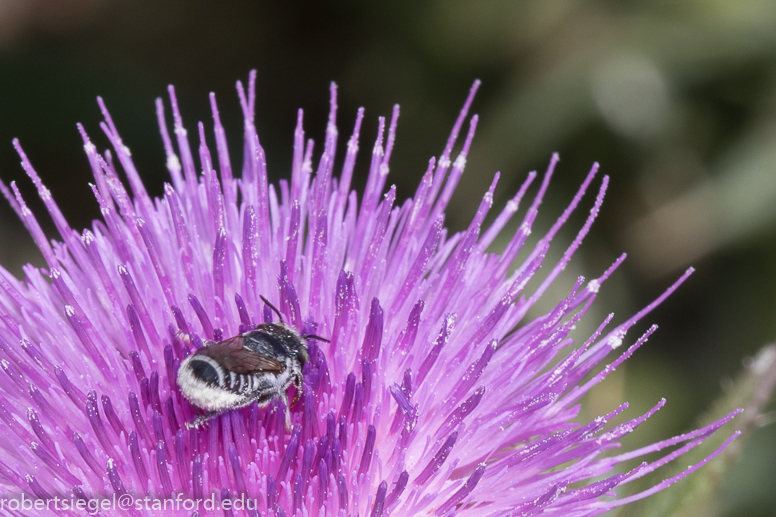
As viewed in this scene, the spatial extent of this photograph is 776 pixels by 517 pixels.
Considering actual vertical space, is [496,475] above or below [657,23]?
below

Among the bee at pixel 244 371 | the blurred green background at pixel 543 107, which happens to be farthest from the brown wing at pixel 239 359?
the blurred green background at pixel 543 107

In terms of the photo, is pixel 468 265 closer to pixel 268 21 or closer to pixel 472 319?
pixel 472 319

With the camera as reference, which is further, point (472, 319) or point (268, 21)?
point (268, 21)

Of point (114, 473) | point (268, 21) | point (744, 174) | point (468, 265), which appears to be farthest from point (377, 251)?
point (268, 21)

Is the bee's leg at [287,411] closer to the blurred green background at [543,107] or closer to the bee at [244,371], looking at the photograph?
the bee at [244,371]

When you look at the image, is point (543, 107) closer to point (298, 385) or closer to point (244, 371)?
point (298, 385)

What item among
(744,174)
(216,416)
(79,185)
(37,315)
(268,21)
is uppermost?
(268,21)
